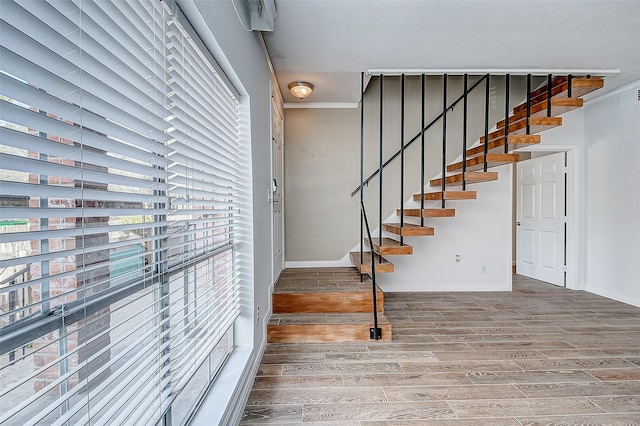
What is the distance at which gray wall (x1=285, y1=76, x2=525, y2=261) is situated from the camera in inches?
160

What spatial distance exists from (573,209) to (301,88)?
398 centimetres

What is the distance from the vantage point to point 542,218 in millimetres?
4547

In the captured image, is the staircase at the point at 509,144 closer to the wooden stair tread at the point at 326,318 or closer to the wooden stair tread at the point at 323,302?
the wooden stair tread at the point at 323,302

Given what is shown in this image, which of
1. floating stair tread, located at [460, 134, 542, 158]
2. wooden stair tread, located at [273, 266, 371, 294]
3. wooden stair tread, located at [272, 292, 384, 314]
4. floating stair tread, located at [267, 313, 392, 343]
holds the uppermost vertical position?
floating stair tread, located at [460, 134, 542, 158]

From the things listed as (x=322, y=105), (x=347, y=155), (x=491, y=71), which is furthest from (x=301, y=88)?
(x=491, y=71)

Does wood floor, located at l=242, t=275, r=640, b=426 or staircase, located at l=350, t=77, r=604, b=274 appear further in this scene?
staircase, located at l=350, t=77, r=604, b=274

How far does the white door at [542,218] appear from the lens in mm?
4270

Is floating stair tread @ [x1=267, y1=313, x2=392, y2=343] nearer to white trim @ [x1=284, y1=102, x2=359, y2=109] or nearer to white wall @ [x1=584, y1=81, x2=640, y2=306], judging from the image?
white trim @ [x1=284, y1=102, x2=359, y2=109]

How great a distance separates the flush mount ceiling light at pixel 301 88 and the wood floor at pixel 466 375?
8.48 feet

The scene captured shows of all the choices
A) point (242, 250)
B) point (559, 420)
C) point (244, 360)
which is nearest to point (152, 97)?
point (242, 250)

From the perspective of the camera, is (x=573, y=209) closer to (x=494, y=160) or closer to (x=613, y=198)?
(x=613, y=198)

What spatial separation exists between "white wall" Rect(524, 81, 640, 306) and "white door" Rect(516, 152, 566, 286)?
0.21 m

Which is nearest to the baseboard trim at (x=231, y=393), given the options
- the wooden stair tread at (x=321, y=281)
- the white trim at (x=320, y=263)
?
the wooden stair tread at (x=321, y=281)

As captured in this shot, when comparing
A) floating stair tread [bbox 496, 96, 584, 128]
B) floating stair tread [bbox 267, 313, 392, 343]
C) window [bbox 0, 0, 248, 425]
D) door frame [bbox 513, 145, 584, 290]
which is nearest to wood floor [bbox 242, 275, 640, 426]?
floating stair tread [bbox 267, 313, 392, 343]
